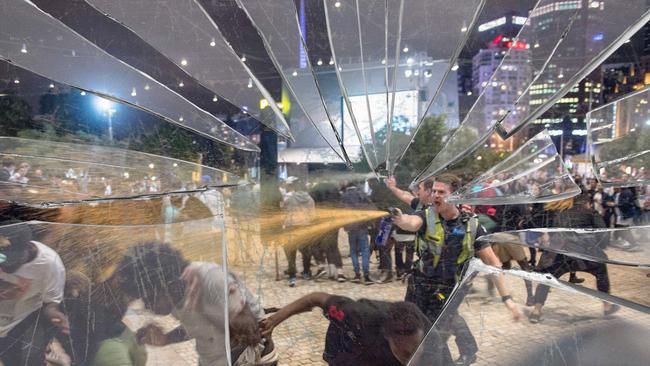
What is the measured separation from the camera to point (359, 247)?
163cm

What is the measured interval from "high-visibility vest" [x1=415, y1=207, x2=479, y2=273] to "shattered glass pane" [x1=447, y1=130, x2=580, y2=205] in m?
0.11

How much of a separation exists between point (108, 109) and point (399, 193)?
1.11 m

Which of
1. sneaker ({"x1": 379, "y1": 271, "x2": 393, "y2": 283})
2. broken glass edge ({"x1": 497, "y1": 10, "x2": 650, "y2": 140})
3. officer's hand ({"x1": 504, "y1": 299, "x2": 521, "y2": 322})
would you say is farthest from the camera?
sneaker ({"x1": 379, "y1": 271, "x2": 393, "y2": 283})

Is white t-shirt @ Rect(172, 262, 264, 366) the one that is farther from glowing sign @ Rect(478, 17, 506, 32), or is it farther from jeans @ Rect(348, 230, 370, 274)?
glowing sign @ Rect(478, 17, 506, 32)

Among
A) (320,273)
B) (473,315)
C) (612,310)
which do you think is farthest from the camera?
(320,273)

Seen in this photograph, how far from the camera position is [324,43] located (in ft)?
5.23

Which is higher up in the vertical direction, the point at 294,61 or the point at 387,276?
the point at 294,61

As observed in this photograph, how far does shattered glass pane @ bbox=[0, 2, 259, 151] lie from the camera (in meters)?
1.54

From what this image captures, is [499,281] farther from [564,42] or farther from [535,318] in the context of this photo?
[564,42]

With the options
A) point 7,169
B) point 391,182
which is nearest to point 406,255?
point 391,182

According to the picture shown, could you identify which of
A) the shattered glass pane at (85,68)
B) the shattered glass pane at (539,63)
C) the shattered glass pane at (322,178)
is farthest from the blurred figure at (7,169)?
the shattered glass pane at (539,63)

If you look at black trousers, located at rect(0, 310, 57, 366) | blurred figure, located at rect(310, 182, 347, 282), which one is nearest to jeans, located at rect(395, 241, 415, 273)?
blurred figure, located at rect(310, 182, 347, 282)

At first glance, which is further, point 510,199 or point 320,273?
point 320,273

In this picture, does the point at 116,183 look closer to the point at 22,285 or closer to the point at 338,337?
the point at 22,285
